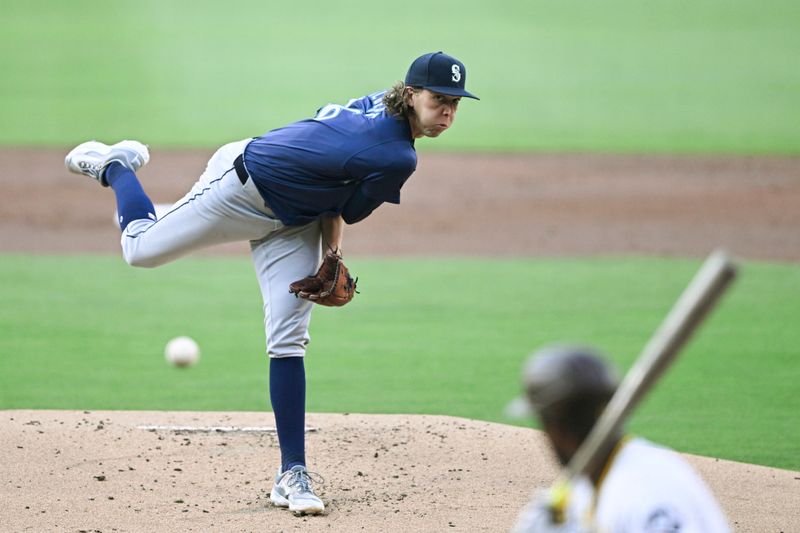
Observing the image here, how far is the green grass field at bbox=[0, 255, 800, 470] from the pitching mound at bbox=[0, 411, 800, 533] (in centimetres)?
71

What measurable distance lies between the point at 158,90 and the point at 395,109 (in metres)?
20.4

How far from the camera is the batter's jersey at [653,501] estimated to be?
246 cm

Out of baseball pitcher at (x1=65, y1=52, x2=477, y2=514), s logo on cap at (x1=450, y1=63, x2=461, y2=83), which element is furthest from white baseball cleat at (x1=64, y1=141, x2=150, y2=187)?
s logo on cap at (x1=450, y1=63, x2=461, y2=83)

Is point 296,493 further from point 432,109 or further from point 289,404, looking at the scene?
point 432,109

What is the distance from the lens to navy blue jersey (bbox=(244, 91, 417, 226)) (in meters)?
5.09

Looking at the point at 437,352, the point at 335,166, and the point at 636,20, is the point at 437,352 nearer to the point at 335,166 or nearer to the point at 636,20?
the point at 335,166

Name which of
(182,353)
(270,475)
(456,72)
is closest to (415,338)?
(182,353)

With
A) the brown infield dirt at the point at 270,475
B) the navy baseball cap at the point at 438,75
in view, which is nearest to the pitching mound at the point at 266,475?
the brown infield dirt at the point at 270,475

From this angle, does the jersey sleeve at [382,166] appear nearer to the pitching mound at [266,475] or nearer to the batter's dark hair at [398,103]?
the batter's dark hair at [398,103]

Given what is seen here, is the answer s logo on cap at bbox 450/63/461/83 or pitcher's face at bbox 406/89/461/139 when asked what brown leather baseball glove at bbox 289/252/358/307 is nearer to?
pitcher's face at bbox 406/89/461/139

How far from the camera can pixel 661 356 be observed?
2.47 metres

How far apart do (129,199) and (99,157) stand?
14.8 inches

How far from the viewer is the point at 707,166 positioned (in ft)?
61.2

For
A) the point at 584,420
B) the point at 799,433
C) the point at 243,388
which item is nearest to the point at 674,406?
the point at 799,433
